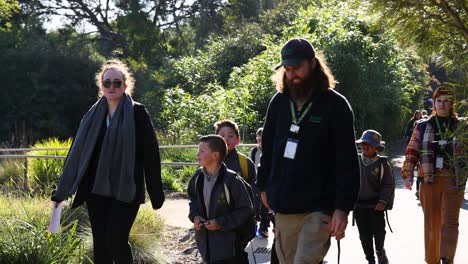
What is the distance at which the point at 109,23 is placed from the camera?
45531mm

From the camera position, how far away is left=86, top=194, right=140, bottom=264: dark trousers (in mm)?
6094

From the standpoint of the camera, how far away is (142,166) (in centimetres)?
634

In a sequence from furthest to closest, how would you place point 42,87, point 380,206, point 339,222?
point 42,87, point 380,206, point 339,222

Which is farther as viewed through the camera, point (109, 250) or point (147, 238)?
point (147, 238)

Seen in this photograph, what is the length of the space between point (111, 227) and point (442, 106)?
328 centimetres

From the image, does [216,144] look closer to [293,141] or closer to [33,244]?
[293,141]

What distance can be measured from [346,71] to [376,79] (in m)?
1.49

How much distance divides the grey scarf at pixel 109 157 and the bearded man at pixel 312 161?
5.09ft

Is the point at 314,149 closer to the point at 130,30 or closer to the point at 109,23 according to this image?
the point at 130,30

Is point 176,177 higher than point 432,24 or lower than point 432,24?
lower

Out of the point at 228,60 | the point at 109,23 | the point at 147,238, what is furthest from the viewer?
the point at 109,23

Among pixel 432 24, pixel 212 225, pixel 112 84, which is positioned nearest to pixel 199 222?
pixel 212 225

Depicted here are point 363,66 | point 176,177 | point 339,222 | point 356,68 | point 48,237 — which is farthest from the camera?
point 363,66

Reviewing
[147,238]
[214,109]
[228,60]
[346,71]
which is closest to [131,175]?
[147,238]
